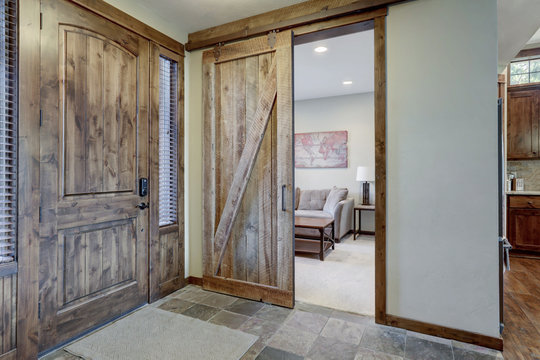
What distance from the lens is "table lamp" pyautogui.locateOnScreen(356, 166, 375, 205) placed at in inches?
216

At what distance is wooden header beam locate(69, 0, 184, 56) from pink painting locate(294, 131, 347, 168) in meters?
3.80

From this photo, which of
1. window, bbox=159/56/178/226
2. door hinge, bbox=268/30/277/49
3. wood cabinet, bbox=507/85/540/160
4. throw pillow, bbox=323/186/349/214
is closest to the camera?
door hinge, bbox=268/30/277/49

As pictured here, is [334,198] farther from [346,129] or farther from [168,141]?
[168,141]

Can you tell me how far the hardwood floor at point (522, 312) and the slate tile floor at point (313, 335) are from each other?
0.22 metres

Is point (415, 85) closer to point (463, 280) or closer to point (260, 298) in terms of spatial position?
point (463, 280)

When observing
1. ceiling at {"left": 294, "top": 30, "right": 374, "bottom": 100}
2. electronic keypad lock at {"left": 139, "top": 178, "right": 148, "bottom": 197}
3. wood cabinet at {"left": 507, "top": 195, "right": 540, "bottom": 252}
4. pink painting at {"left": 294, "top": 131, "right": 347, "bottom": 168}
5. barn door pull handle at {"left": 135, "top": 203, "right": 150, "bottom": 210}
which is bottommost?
wood cabinet at {"left": 507, "top": 195, "right": 540, "bottom": 252}

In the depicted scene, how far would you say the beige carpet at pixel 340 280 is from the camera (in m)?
2.71

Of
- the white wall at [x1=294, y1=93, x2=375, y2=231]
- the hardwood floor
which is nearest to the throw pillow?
the white wall at [x1=294, y1=93, x2=375, y2=231]

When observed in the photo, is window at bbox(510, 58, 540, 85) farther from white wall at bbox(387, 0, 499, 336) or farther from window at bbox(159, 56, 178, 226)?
window at bbox(159, 56, 178, 226)

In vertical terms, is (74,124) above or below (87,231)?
above

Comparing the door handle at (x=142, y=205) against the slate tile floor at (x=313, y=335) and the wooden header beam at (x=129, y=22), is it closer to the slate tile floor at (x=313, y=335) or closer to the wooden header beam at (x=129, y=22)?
the slate tile floor at (x=313, y=335)

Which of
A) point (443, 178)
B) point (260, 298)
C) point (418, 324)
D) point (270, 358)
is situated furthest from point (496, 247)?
point (260, 298)

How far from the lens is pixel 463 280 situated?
2062 mm

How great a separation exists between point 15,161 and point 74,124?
453mm
